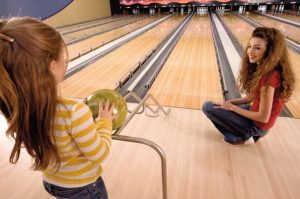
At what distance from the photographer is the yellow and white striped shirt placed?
2.19ft

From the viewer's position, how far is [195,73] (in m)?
3.20

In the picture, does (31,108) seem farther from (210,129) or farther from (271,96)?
(210,129)

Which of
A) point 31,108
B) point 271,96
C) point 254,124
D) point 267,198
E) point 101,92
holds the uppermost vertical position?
point 31,108

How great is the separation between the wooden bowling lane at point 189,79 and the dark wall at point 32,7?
159 inches

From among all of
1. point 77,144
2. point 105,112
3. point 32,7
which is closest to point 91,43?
point 32,7

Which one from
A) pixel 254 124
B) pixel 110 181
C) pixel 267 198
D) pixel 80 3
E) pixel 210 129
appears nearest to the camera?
pixel 267 198

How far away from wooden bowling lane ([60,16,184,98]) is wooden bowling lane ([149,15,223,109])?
503 mm

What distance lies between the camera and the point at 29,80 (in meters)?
0.60

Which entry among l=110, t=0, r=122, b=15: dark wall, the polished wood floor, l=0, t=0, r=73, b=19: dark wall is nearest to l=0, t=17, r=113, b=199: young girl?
the polished wood floor

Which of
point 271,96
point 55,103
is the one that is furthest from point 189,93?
point 55,103

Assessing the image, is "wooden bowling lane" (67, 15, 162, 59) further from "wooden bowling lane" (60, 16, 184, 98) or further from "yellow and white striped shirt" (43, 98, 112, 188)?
"yellow and white striped shirt" (43, 98, 112, 188)

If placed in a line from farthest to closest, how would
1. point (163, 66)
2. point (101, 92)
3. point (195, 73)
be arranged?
point (163, 66) < point (195, 73) < point (101, 92)

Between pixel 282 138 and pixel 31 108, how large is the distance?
1764 mm

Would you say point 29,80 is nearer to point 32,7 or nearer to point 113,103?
point 113,103
